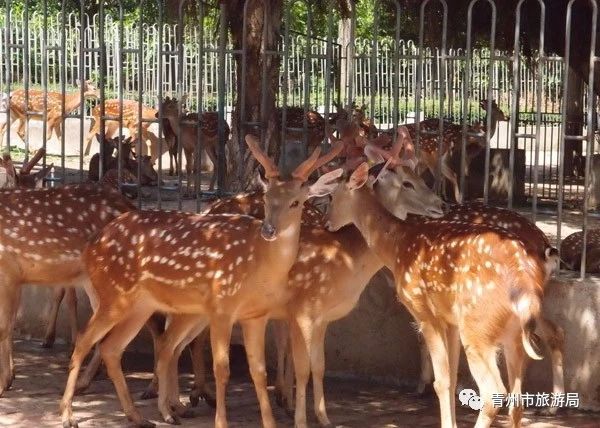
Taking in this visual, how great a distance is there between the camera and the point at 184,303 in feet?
24.5

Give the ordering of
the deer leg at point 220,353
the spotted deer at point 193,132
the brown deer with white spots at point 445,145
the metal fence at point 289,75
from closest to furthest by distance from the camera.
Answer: the deer leg at point 220,353 < the metal fence at point 289,75 < the brown deer with white spots at point 445,145 < the spotted deer at point 193,132

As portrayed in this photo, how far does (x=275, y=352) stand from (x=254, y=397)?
777 mm

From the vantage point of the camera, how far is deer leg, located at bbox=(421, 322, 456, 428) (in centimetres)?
736

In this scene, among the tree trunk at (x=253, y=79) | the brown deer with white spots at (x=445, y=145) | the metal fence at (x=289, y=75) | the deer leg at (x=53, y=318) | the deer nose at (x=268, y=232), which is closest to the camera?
the deer nose at (x=268, y=232)

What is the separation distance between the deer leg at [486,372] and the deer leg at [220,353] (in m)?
1.44

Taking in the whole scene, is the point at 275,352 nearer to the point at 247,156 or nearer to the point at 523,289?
the point at 247,156

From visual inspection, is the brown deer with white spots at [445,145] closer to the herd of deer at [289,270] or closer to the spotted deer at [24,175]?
the herd of deer at [289,270]

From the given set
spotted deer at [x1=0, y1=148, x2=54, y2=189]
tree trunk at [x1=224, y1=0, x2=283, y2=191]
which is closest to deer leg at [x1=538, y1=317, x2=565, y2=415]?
tree trunk at [x1=224, y1=0, x2=283, y2=191]

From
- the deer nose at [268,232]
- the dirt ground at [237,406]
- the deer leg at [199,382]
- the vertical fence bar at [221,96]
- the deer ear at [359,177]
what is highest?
the vertical fence bar at [221,96]

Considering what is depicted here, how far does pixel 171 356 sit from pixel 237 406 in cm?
69

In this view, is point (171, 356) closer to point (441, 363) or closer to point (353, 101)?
point (441, 363)

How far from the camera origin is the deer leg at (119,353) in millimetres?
7770

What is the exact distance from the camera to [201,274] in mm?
7352

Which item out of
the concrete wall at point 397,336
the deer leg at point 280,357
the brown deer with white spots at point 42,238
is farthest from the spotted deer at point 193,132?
the deer leg at point 280,357
